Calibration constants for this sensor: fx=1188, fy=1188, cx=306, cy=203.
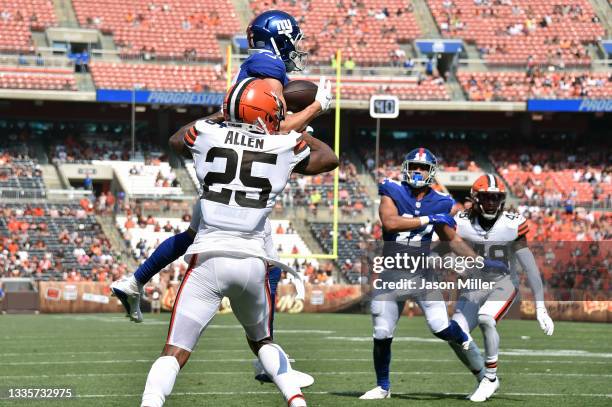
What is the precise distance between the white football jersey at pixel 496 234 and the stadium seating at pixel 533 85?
2912cm

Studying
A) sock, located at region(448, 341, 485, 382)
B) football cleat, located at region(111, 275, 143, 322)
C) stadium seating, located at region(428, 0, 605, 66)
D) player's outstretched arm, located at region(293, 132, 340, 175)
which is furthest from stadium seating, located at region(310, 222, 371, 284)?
player's outstretched arm, located at region(293, 132, 340, 175)

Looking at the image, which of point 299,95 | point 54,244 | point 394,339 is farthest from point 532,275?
point 54,244

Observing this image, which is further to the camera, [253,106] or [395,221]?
[395,221]

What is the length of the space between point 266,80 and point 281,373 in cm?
161

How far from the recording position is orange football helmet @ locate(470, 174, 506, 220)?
9.65m

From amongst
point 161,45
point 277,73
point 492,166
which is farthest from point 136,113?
point 277,73

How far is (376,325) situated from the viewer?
30.8ft

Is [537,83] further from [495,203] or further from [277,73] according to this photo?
[277,73]

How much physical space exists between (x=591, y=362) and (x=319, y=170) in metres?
7.32

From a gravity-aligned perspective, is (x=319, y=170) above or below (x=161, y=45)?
above

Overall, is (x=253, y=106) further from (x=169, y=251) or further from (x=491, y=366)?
(x=491, y=366)

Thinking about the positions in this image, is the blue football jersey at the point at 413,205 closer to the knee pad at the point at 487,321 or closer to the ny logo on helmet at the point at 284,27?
the knee pad at the point at 487,321

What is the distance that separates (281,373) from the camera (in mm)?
5918

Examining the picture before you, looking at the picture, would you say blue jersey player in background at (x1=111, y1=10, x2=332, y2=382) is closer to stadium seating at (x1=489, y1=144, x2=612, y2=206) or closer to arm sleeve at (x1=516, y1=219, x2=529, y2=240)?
arm sleeve at (x1=516, y1=219, x2=529, y2=240)
